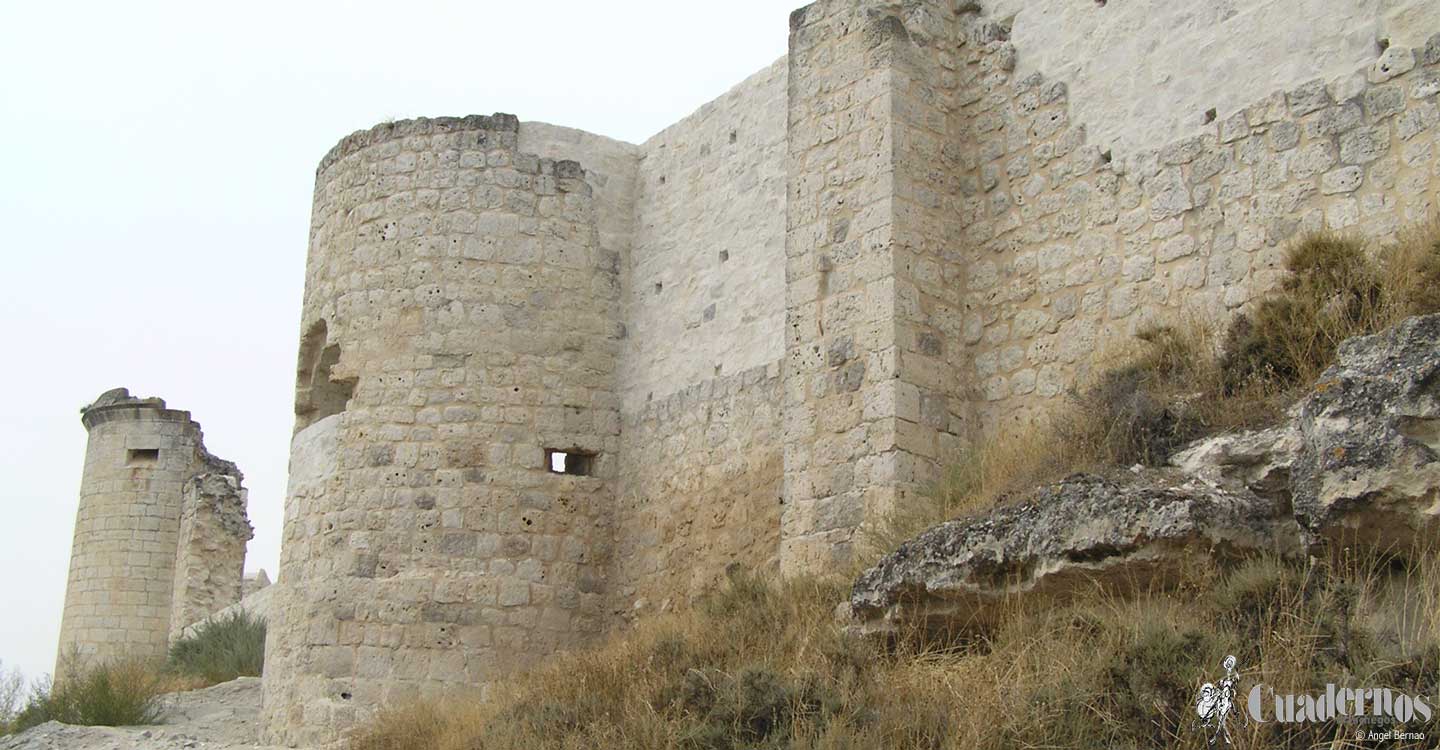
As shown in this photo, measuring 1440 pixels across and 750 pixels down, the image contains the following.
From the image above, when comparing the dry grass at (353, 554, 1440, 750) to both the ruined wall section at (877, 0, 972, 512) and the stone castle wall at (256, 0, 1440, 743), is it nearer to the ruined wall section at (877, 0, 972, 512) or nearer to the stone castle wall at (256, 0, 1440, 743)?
the ruined wall section at (877, 0, 972, 512)

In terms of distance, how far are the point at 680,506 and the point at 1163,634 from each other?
201 inches

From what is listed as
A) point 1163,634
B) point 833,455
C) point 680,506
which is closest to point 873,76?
point 833,455

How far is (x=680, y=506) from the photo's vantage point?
1005cm

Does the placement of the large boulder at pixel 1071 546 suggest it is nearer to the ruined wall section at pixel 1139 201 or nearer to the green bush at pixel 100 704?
the ruined wall section at pixel 1139 201

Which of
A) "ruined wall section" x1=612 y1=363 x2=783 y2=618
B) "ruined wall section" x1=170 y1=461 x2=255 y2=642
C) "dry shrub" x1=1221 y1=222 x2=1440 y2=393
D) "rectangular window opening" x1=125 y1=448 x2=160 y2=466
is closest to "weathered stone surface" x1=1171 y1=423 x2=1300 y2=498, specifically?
"dry shrub" x1=1221 y1=222 x2=1440 y2=393

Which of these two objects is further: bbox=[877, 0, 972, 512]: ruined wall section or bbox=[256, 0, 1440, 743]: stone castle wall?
bbox=[877, 0, 972, 512]: ruined wall section

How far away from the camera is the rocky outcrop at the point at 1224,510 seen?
5.12 meters

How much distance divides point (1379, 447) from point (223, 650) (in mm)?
12853

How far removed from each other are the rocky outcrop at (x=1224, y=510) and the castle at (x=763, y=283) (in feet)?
4.73

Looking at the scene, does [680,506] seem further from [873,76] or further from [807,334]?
[873,76]

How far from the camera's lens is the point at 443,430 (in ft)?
33.9

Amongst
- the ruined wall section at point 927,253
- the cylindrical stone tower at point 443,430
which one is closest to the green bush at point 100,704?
the cylindrical stone tower at point 443,430

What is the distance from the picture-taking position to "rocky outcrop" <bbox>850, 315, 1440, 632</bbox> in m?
5.12

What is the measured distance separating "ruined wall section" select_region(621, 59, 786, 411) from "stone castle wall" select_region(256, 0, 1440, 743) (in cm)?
3
